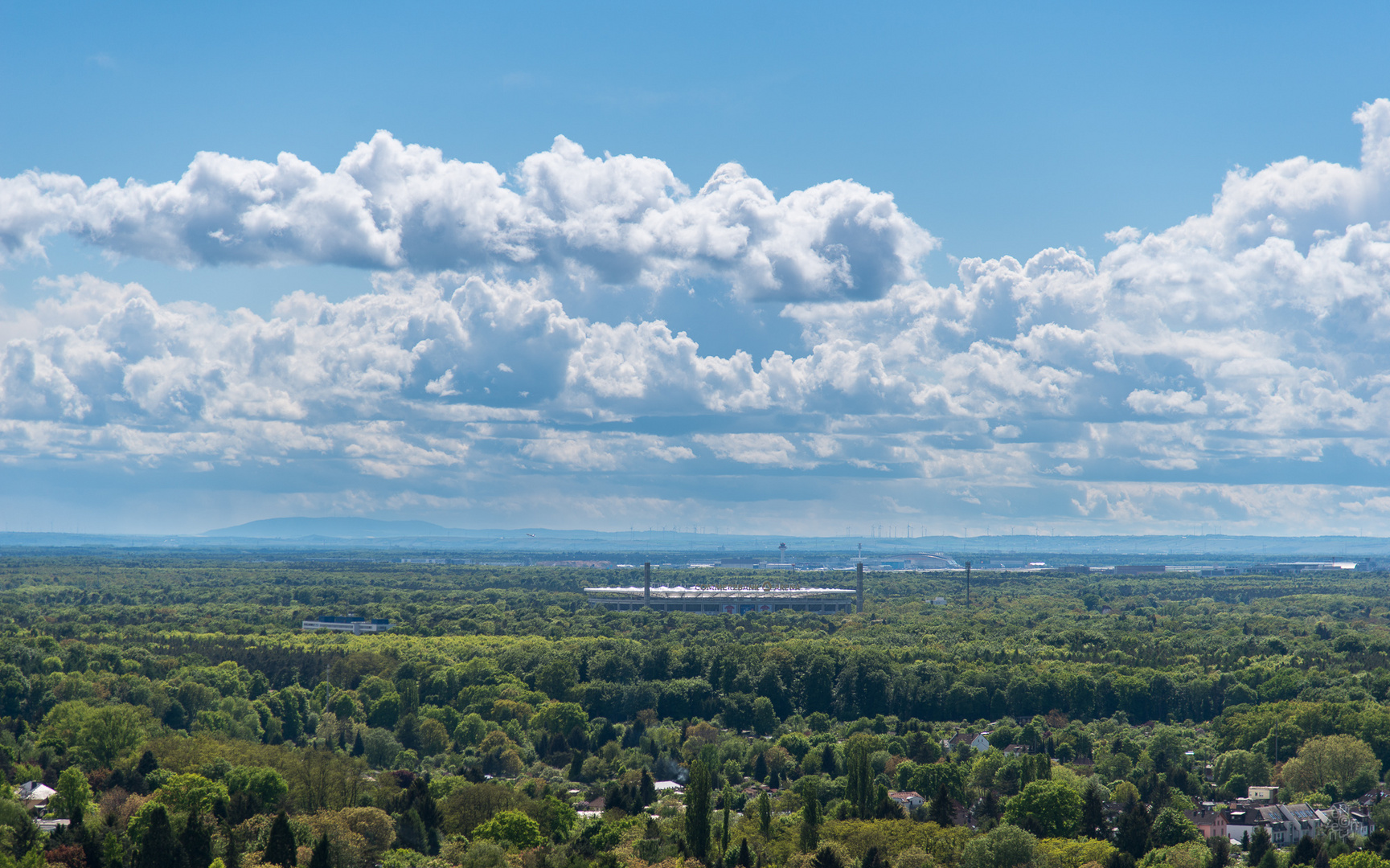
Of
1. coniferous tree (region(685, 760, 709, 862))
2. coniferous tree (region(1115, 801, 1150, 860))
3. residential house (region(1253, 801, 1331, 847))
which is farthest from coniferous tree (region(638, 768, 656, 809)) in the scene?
residential house (region(1253, 801, 1331, 847))

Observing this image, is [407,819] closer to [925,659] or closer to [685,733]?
[685,733]

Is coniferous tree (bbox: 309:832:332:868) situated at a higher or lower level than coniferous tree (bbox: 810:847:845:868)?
higher

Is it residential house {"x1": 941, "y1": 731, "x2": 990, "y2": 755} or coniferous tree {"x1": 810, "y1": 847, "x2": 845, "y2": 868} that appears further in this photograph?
residential house {"x1": 941, "y1": 731, "x2": 990, "y2": 755}

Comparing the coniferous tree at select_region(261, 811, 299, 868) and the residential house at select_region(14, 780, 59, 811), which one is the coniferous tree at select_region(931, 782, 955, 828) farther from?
the residential house at select_region(14, 780, 59, 811)

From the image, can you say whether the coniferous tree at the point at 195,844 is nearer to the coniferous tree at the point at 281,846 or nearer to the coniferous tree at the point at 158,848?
the coniferous tree at the point at 158,848

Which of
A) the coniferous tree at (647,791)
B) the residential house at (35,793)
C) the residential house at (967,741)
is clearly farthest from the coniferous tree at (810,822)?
the residential house at (35,793)

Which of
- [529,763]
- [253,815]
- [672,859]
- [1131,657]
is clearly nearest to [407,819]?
[253,815]

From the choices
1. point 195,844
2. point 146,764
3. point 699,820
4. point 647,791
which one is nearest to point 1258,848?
point 699,820
